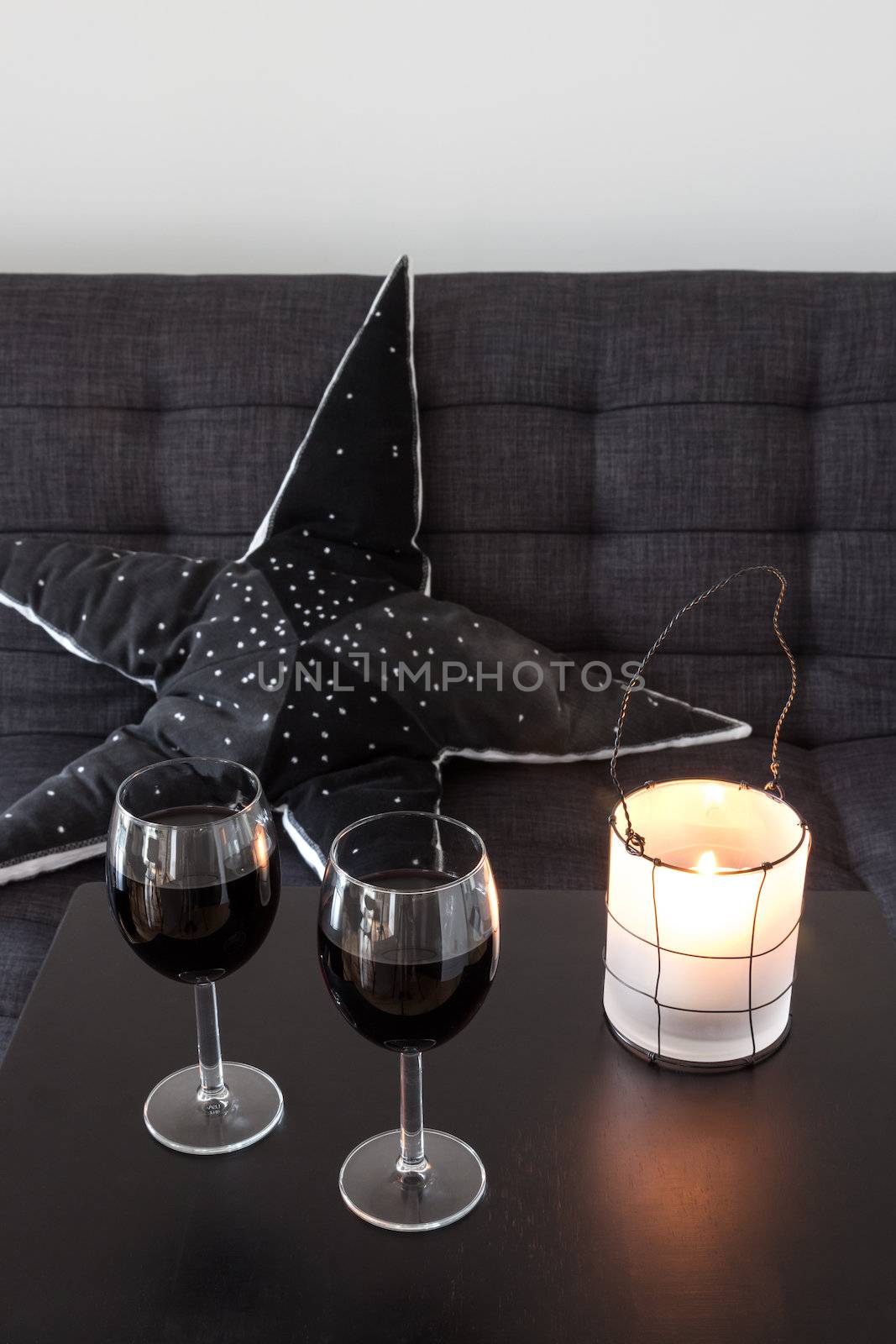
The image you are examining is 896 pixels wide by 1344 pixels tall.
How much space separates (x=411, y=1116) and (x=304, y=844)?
659 millimetres

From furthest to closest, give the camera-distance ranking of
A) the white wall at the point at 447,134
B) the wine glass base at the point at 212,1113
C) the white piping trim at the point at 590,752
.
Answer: the white wall at the point at 447,134 < the white piping trim at the point at 590,752 < the wine glass base at the point at 212,1113

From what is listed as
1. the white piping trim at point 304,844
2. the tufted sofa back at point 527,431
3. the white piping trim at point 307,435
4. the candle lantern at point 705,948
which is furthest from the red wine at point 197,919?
the tufted sofa back at point 527,431

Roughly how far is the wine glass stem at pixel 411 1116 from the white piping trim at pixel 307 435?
0.91 m

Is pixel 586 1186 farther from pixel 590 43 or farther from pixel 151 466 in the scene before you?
pixel 590 43

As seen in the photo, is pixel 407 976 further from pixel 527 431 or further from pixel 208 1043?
pixel 527 431

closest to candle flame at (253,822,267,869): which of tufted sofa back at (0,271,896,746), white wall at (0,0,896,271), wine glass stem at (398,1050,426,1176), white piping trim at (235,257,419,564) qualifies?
wine glass stem at (398,1050,426,1176)

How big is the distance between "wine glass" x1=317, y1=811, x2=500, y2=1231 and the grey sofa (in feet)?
3.02

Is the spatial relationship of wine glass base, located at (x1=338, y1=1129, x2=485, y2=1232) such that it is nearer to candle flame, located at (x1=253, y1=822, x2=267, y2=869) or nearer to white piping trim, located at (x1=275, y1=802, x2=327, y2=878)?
candle flame, located at (x1=253, y1=822, x2=267, y2=869)

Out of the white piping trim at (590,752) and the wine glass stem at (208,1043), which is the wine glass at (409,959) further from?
the white piping trim at (590,752)

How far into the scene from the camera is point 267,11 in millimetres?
1664

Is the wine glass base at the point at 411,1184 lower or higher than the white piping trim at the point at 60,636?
lower

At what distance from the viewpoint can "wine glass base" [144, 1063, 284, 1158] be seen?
63cm

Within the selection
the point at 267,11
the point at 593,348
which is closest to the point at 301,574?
the point at 593,348

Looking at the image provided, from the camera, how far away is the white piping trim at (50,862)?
1219mm
